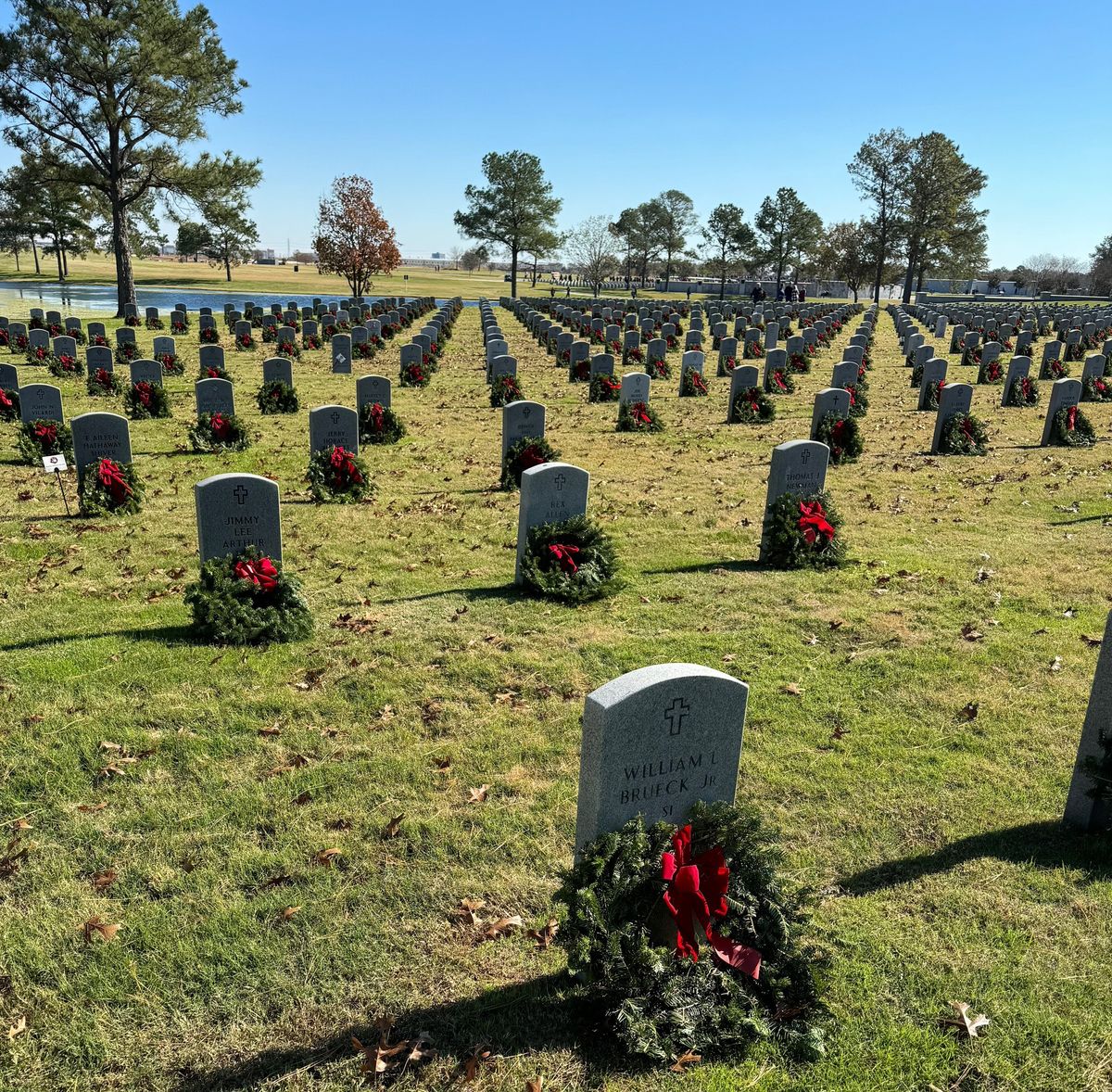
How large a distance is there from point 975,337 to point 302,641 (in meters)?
27.9

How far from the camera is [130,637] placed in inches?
276

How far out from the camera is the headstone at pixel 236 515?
726cm

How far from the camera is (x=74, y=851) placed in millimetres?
4508

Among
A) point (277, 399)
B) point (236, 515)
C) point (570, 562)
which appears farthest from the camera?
point (277, 399)

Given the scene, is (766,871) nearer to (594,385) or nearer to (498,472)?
(498,472)

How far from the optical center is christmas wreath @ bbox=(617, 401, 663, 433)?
16531 mm

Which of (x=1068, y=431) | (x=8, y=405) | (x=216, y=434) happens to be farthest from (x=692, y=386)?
(x=8, y=405)

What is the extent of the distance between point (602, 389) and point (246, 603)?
45.2 ft

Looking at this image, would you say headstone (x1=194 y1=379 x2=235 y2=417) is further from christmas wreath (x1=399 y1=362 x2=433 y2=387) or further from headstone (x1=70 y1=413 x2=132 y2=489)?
christmas wreath (x1=399 y1=362 x2=433 y2=387)

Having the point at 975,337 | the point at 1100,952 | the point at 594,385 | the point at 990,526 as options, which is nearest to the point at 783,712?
the point at 1100,952

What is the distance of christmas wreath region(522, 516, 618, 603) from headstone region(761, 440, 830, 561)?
186cm

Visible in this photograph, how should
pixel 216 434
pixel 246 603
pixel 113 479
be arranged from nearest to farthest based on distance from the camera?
pixel 246 603, pixel 113 479, pixel 216 434

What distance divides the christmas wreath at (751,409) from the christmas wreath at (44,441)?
11.9m

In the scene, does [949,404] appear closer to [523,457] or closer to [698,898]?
[523,457]
